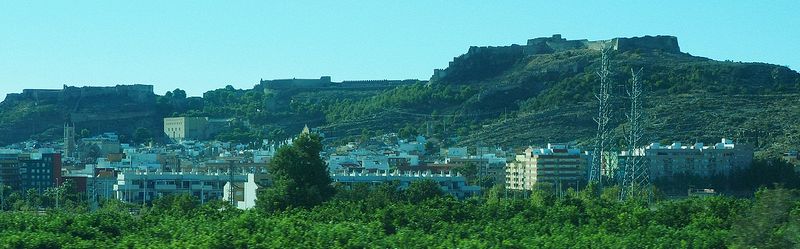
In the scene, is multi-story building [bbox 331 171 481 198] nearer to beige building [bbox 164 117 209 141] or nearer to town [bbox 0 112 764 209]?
town [bbox 0 112 764 209]

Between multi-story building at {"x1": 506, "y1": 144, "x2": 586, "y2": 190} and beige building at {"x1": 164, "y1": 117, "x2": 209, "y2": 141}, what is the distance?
60731 millimetres

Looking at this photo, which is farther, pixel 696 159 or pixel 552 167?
pixel 552 167

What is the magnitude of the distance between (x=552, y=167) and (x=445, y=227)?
144 feet

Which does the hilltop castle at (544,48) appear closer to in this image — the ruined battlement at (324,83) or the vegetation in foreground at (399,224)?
the ruined battlement at (324,83)

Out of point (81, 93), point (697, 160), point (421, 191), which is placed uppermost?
point (81, 93)

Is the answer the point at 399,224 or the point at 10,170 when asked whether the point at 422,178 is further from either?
the point at 399,224

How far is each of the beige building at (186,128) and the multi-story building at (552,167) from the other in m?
60.7

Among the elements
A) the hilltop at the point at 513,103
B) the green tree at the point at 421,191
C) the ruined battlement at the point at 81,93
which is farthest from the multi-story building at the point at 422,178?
the ruined battlement at the point at 81,93

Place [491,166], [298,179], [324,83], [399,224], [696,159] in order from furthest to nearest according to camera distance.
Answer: [324,83] → [491,166] → [696,159] → [298,179] → [399,224]

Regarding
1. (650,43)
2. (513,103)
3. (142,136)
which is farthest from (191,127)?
(650,43)

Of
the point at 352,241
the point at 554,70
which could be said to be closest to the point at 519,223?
the point at 352,241

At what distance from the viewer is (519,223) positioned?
30.9m

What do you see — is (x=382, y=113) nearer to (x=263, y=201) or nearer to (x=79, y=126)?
(x=79, y=126)

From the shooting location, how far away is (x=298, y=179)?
4062 centimetres
